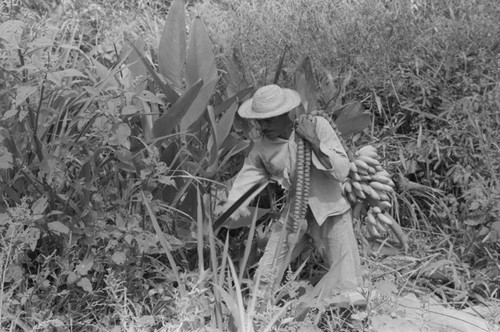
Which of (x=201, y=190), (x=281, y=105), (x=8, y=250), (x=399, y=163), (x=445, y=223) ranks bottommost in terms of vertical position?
(x=445, y=223)

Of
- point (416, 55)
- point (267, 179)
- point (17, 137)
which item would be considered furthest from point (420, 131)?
point (17, 137)

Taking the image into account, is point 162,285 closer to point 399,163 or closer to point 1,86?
point 1,86

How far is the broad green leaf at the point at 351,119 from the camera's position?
3.64 metres

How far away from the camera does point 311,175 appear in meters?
3.13

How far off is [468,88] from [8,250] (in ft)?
8.43

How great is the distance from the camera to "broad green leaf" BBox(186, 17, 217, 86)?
Result: 12.0ft

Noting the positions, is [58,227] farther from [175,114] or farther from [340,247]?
[340,247]

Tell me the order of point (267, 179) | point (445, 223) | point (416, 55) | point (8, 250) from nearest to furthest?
point (8, 250)
point (267, 179)
point (445, 223)
point (416, 55)

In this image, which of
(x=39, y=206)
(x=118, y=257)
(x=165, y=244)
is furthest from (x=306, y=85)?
(x=39, y=206)

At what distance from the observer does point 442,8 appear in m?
4.80

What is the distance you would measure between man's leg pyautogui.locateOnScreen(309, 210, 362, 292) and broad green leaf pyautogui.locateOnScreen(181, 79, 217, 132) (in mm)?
740

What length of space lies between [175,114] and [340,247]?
931 mm

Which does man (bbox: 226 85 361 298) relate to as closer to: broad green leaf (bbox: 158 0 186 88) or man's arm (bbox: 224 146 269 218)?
man's arm (bbox: 224 146 269 218)

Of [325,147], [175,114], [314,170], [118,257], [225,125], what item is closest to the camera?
[118,257]
